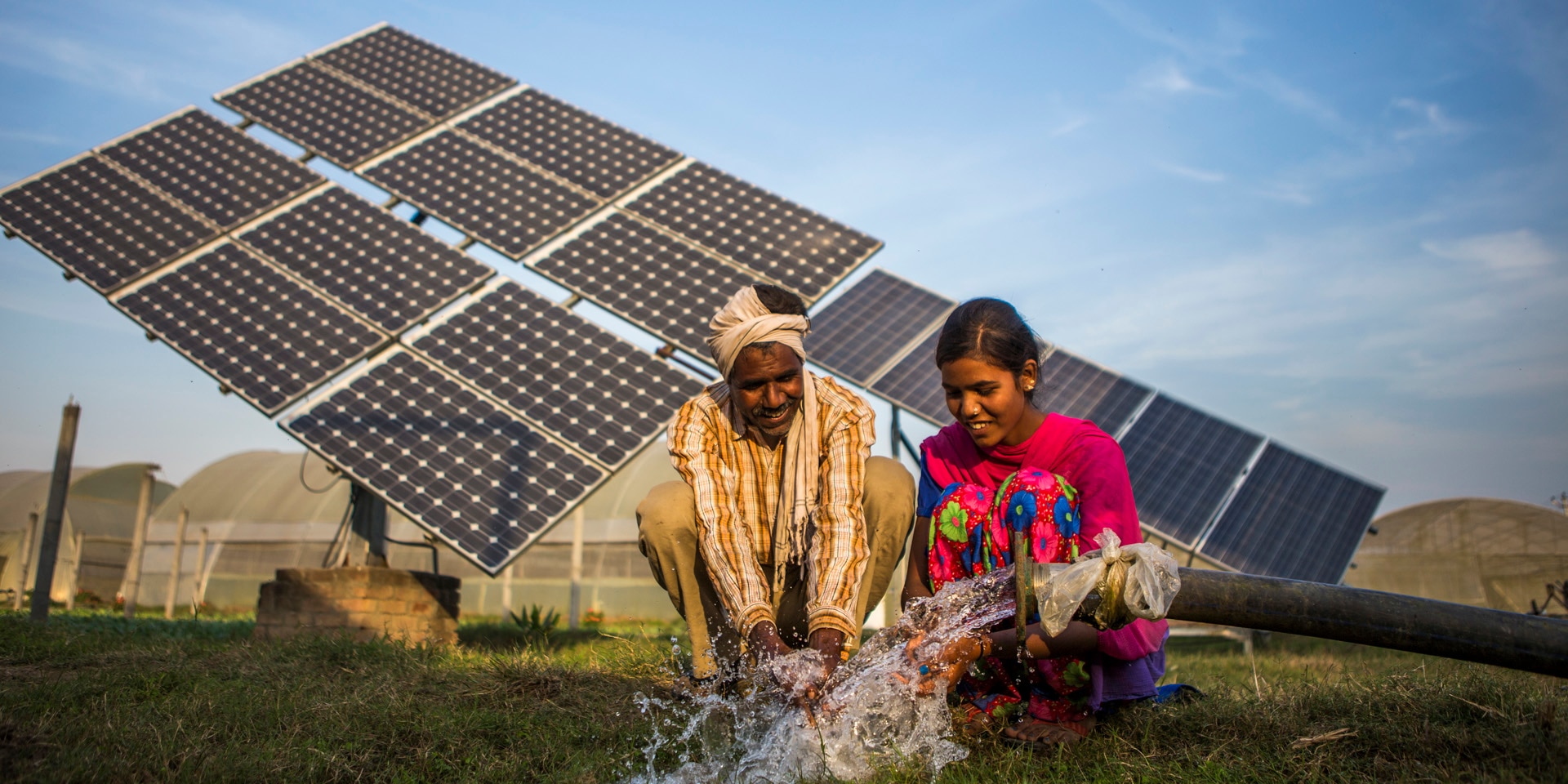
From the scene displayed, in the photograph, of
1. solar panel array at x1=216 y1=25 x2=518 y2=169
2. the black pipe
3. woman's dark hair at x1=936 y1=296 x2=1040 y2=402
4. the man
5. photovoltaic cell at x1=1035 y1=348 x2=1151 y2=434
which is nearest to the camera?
the black pipe

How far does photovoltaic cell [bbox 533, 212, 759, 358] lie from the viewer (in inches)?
297

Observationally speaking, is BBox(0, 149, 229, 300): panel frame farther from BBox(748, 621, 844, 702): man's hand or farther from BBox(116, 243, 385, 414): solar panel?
BBox(748, 621, 844, 702): man's hand

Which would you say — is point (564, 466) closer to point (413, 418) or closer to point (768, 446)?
point (413, 418)

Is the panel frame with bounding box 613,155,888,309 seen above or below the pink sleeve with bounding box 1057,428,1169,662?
above

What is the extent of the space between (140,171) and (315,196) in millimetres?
1532

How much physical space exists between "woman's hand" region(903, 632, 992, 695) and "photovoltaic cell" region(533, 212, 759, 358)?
16.0 ft

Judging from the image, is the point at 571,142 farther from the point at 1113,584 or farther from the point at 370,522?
the point at 1113,584

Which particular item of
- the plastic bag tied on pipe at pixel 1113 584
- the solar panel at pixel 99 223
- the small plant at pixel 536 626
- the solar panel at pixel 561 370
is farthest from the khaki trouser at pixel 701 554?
the solar panel at pixel 99 223

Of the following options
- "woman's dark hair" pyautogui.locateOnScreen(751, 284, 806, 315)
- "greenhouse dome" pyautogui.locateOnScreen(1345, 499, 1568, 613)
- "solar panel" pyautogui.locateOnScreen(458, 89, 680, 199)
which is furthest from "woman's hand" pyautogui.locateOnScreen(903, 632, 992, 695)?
"greenhouse dome" pyautogui.locateOnScreen(1345, 499, 1568, 613)

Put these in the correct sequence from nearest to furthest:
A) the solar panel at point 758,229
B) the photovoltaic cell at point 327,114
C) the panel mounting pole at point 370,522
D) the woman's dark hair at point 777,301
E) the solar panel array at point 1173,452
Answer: the woman's dark hair at point 777,301 → the panel mounting pole at point 370,522 → the solar panel at point 758,229 → the solar panel array at point 1173,452 → the photovoltaic cell at point 327,114

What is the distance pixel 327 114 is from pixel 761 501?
8.33 meters

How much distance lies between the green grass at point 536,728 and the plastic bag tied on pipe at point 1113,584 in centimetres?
42

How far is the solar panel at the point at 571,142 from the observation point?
30.6 feet

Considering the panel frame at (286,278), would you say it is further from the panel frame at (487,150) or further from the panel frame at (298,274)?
the panel frame at (487,150)
